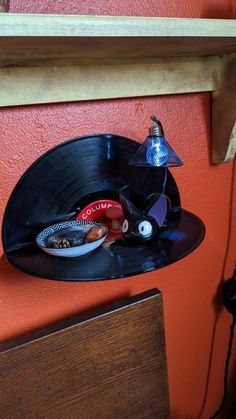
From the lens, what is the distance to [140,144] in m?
0.76

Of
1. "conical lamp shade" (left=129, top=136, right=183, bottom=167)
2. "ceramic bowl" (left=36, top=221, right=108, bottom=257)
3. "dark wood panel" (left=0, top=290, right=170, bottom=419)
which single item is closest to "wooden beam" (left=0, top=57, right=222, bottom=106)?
"conical lamp shade" (left=129, top=136, right=183, bottom=167)

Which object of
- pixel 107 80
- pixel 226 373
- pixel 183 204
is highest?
pixel 107 80

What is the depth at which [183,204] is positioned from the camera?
88 cm

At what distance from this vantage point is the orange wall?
2.16 ft

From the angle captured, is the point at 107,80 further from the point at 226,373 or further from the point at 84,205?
the point at 226,373

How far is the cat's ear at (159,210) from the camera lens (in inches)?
26.6

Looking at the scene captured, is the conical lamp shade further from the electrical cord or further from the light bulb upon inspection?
the electrical cord

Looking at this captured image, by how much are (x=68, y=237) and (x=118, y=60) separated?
0.33 m

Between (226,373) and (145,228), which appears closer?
(145,228)

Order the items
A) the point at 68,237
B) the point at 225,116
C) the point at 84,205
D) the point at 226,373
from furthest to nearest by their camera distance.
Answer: the point at 226,373 → the point at 225,116 → the point at 84,205 → the point at 68,237

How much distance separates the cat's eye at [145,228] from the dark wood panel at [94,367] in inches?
8.6

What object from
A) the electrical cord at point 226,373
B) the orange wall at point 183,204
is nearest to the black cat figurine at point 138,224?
the orange wall at point 183,204

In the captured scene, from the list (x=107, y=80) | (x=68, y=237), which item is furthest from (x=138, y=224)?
(x=107, y=80)

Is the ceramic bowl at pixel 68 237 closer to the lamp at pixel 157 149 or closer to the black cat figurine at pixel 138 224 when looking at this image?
the black cat figurine at pixel 138 224
